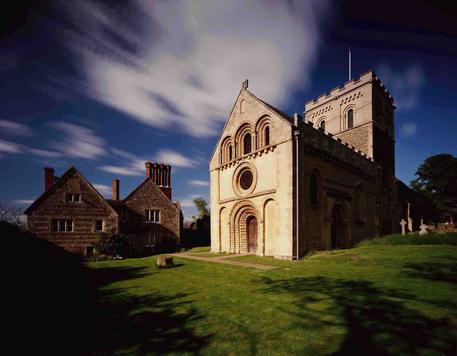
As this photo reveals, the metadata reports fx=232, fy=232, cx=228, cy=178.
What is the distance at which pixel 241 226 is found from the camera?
741 inches

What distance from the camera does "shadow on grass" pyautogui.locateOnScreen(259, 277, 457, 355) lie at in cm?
383

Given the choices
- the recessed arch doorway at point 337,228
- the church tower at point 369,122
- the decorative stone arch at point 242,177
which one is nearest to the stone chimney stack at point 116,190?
the decorative stone arch at point 242,177

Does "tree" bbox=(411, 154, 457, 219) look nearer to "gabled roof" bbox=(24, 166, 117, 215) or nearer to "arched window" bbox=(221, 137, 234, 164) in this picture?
"arched window" bbox=(221, 137, 234, 164)

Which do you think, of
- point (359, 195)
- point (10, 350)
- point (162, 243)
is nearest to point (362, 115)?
point (359, 195)

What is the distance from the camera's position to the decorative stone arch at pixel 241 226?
1831 cm

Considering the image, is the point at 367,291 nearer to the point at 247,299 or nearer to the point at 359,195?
the point at 247,299

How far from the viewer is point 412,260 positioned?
11234 millimetres

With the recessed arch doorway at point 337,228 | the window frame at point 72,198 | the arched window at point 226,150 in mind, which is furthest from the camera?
the window frame at point 72,198

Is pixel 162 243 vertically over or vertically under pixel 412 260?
under

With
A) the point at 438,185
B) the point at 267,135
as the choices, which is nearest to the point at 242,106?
the point at 267,135

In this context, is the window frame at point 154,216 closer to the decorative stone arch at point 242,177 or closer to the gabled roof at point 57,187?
the gabled roof at point 57,187

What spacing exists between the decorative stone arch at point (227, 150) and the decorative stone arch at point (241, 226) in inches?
176

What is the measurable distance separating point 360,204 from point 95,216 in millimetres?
25627

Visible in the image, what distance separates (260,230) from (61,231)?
1805cm
